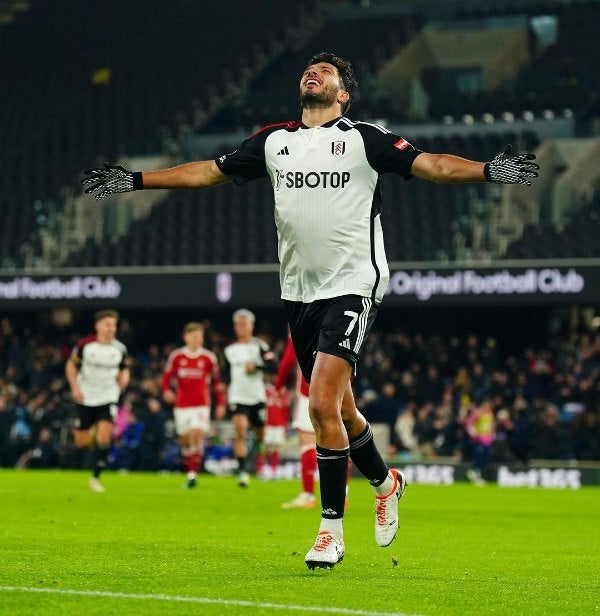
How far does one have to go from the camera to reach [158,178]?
7477 mm

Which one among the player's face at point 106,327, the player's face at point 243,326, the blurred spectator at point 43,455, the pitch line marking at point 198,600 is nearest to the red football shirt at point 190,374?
the player's face at point 243,326

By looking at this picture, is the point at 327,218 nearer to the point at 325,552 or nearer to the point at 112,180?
the point at 112,180

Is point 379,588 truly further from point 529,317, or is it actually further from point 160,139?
point 160,139

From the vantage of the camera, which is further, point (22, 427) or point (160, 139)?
point (160, 139)

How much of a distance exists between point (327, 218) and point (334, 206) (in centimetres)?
7

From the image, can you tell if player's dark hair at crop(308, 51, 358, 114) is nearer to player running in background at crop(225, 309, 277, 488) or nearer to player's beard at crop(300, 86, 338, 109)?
player's beard at crop(300, 86, 338, 109)

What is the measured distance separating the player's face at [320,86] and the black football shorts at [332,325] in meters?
1.04

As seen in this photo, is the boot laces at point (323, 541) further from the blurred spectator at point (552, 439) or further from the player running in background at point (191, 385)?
the blurred spectator at point (552, 439)

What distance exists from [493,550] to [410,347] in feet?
61.8

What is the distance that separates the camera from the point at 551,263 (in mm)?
25797

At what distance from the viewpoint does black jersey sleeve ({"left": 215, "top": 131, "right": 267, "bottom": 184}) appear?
24.5ft

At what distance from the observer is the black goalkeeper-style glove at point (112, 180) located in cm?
746

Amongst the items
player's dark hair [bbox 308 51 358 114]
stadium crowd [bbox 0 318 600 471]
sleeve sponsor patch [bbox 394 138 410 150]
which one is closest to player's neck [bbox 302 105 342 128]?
player's dark hair [bbox 308 51 358 114]

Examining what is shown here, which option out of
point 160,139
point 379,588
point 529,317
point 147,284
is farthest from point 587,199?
point 379,588
